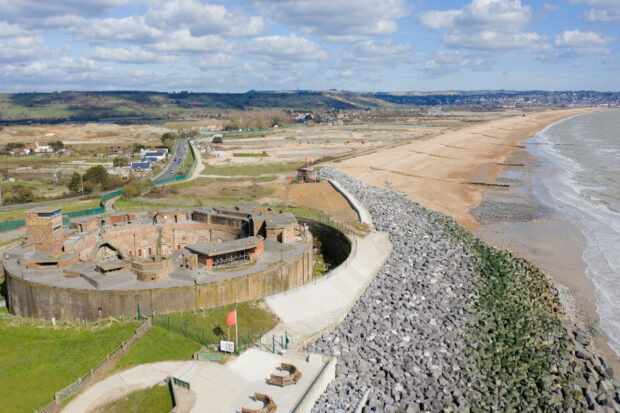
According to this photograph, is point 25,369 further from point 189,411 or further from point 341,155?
point 341,155

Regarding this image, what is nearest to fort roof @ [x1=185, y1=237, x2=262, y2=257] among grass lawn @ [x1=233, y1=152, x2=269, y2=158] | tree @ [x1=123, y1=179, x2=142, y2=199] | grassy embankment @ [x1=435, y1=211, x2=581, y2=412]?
grassy embankment @ [x1=435, y1=211, x2=581, y2=412]

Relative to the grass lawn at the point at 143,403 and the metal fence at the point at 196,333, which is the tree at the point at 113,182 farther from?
the grass lawn at the point at 143,403

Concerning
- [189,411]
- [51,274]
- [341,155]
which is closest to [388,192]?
[341,155]

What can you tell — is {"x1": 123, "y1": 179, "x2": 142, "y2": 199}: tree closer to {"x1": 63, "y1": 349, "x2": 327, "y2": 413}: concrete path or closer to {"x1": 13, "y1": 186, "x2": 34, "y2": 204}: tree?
{"x1": 13, "y1": 186, "x2": 34, "y2": 204}: tree

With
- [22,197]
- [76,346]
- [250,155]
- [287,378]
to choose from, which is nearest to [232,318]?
[287,378]

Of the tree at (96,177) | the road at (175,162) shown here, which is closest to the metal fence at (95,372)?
the tree at (96,177)

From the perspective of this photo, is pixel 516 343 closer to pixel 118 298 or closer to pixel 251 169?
pixel 118 298
